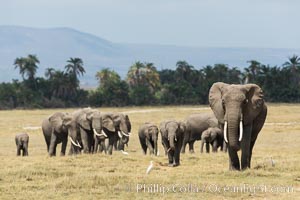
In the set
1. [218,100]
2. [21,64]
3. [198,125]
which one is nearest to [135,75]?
[21,64]

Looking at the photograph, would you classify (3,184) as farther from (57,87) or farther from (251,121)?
(57,87)

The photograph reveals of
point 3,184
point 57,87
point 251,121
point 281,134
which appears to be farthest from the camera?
point 57,87

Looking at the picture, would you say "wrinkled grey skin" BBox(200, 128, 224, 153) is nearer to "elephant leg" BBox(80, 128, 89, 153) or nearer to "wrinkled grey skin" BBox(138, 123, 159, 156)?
"wrinkled grey skin" BBox(138, 123, 159, 156)

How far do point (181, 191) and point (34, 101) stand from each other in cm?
9676

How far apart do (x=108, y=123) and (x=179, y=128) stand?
311 inches

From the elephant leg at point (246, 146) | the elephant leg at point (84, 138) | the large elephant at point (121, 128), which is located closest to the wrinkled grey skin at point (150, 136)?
the large elephant at point (121, 128)

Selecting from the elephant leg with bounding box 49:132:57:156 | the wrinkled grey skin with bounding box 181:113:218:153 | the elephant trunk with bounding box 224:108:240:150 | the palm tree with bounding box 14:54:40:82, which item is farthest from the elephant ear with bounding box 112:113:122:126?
the palm tree with bounding box 14:54:40:82

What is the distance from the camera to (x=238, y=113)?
21.0m

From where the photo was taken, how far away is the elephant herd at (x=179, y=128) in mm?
21328

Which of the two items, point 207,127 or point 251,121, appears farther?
point 207,127

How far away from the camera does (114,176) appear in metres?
20.4

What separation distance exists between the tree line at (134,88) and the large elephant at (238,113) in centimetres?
9096

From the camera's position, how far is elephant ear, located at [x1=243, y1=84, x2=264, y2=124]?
71.6ft

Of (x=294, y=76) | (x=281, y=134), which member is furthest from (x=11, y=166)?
(x=294, y=76)
